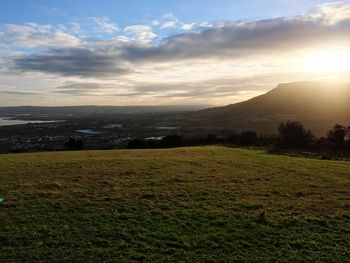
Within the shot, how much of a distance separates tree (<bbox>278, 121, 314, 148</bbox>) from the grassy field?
33827 millimetres

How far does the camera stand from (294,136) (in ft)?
189

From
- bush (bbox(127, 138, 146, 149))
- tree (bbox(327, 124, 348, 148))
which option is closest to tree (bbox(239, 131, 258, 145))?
tree (bbox(327, 124, 348, 148))

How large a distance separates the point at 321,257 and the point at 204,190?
852 cm

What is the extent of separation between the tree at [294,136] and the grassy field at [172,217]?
33.8 m

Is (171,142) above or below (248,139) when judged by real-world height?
below

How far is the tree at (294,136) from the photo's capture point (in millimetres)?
55956

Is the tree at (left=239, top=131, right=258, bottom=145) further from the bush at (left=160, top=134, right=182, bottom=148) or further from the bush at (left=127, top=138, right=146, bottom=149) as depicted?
the bush at (left=127, top=138, right=146, bottom=149)

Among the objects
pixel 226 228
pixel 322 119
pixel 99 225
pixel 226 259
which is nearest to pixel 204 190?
pixel 226 228

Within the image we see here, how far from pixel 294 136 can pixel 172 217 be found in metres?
47.9

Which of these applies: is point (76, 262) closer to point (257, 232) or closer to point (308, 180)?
point (257, 232)

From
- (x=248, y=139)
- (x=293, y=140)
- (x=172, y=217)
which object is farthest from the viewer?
(x=248, y=139)

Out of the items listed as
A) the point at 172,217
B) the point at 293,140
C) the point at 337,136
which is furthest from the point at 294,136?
the point at 172,217

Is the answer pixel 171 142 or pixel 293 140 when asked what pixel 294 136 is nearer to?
pixel 293 140

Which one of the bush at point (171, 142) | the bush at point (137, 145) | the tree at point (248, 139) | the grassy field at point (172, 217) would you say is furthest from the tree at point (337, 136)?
the bush at point (137, 145)
